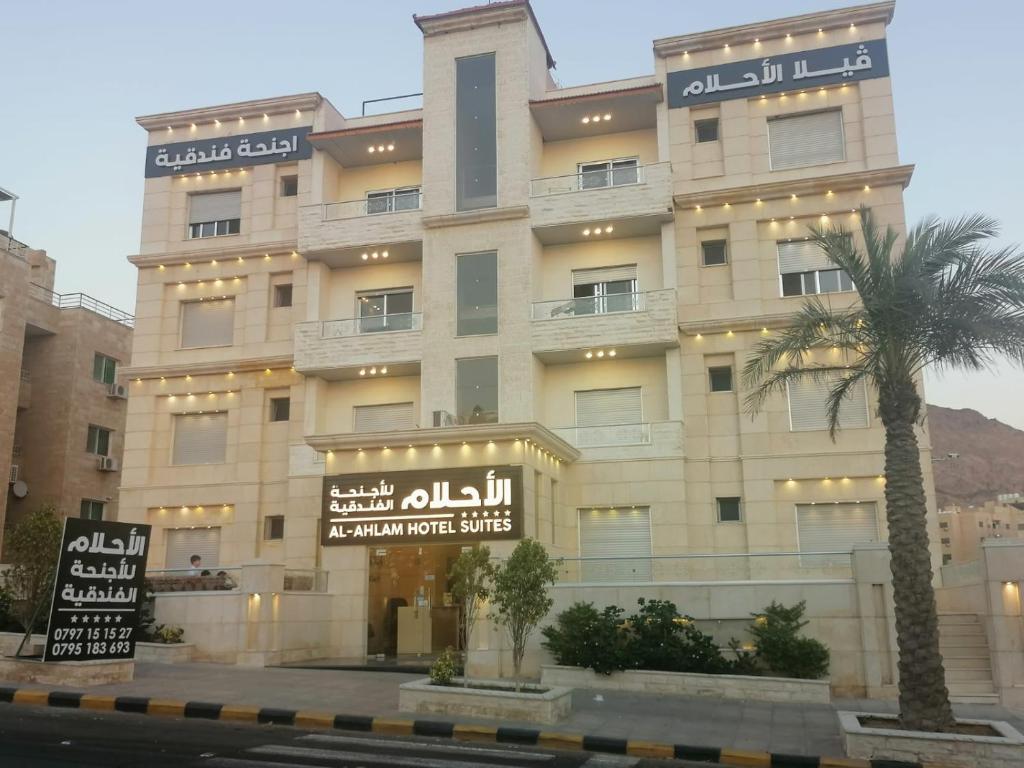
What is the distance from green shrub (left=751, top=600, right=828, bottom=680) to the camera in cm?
1806

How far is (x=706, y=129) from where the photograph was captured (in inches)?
1153

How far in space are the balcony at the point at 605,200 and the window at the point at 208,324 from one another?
11.6 metres

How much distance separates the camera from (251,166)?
32.5 m

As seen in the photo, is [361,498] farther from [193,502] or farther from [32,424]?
[32,424]

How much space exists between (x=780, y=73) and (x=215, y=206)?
19.9 m

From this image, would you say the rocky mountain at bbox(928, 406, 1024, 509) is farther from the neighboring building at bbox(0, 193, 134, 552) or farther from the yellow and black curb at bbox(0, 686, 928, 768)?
the yellow and black curb at bbox(0, 686, 928, 768)

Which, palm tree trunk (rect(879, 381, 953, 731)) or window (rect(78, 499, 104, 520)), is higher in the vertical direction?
window (rect(78, 499, 104, 520))

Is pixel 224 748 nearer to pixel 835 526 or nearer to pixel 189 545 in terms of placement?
pixel 835 526

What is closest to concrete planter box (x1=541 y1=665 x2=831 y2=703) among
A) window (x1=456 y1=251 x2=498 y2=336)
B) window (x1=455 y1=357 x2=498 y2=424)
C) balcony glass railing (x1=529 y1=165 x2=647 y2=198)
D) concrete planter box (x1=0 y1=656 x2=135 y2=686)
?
concrete planter box (x1=0 y1=656 x2=135 y2=686)

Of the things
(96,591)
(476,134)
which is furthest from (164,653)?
(476,134)

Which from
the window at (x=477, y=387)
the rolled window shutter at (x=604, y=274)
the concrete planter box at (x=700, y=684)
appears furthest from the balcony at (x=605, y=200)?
the concrete planter box at (x=700, y=684)

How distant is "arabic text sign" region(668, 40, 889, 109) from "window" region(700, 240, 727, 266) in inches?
180

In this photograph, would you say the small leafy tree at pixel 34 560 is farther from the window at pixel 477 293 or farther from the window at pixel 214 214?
the window at pixel 214 214

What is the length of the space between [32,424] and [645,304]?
1091 inches
